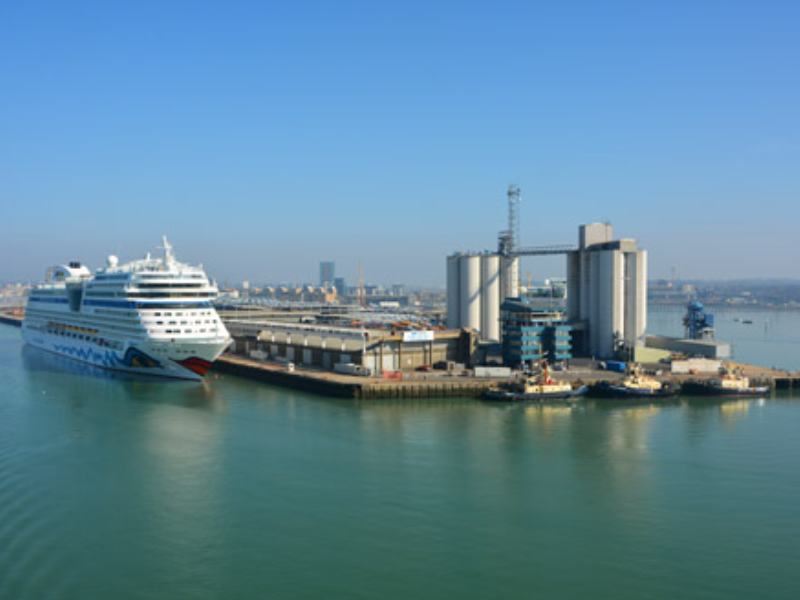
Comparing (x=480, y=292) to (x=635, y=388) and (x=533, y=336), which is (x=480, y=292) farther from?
(x=635, y=388)

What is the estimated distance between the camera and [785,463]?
18594mm

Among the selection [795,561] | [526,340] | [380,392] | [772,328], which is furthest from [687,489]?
[772,328]

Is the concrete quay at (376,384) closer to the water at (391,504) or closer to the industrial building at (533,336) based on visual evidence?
the water at (391,504)

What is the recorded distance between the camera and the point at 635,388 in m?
28.9

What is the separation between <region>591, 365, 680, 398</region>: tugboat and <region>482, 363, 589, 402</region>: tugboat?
2.58 ft

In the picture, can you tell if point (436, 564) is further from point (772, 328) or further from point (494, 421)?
point (772, 328)

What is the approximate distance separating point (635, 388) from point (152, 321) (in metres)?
20.8

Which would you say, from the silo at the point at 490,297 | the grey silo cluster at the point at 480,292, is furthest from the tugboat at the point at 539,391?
the silo at the point at 490,297

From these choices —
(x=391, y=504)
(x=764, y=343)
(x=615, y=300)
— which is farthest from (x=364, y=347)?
(x=764, y=343)

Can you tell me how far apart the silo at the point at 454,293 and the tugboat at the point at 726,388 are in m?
16.0

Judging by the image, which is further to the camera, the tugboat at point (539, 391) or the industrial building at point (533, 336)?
the industrial building at point (533, 336)

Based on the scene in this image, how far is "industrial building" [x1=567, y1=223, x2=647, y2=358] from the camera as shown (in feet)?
121

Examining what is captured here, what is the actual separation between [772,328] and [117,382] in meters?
75.2

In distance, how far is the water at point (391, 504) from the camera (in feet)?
37.9
